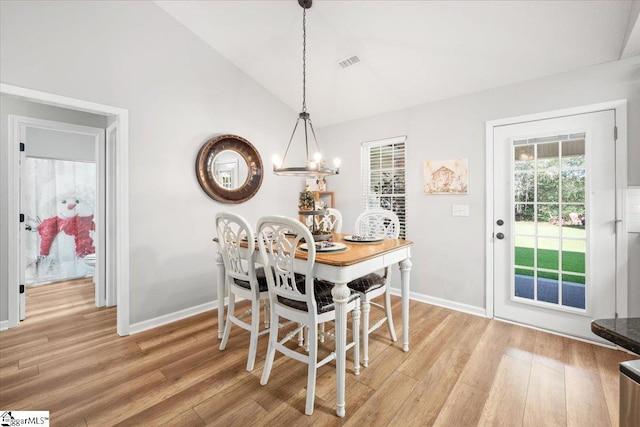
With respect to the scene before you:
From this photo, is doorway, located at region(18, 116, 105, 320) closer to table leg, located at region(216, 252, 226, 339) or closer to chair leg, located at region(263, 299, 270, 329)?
table leg, located at region(216, 252, 226, 339)

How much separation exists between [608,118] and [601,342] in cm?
193

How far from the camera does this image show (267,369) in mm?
1989

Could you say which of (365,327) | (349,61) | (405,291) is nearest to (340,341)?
(365,327)

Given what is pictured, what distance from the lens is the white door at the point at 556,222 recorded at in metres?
2.49

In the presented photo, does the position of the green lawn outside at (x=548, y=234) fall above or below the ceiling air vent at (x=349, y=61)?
below

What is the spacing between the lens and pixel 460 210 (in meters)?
3.26

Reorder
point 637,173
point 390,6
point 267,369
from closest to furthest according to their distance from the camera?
point 267,369
point 637,173
point 390,6

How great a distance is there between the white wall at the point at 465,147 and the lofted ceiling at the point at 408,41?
0.13 m

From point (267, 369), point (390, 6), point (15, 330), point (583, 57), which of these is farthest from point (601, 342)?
point (15, 330)

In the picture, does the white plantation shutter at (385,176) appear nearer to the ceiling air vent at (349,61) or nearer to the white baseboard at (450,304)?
the white baseboard at (450,304)

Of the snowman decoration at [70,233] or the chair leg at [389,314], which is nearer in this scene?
the chair leg at [389,314]

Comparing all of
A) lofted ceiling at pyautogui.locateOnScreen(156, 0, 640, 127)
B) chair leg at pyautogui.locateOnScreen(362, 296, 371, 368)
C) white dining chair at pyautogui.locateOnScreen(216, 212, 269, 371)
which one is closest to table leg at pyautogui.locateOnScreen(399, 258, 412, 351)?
chair leg at pyautogui.locateOnScreen(362, 296, 371, 368)

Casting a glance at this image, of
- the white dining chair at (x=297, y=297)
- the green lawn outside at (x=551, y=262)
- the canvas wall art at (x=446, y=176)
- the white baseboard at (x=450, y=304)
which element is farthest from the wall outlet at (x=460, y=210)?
the white dining chair at (x=297, y=297)

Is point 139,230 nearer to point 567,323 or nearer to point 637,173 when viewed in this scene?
point 567,323
